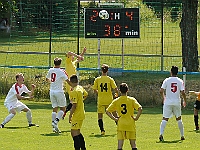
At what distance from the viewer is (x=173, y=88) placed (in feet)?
54.5

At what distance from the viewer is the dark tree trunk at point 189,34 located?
93.8 feet

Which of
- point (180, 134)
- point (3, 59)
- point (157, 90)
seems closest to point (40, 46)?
point (3, 59)

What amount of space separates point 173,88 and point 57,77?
3241 mm

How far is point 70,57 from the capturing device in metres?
20.5

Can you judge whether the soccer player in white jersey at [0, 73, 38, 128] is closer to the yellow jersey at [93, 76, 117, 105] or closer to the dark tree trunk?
the yellow jersey at [93, 76, 117, 105]

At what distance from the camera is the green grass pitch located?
52.1 ft

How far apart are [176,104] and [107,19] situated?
10605 millimetres

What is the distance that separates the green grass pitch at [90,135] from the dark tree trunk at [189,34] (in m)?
6.47

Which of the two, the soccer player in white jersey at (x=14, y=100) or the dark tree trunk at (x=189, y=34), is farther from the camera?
the dark tree trunk at (x=189, y=34)

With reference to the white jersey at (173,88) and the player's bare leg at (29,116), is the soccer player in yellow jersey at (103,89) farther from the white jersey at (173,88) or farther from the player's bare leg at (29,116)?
the player's bare leg at (29,116)

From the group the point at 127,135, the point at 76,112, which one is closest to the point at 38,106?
the point at 76,112

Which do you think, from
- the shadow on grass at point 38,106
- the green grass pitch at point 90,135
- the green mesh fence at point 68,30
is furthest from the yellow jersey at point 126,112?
the green mesh fence at point 68,30

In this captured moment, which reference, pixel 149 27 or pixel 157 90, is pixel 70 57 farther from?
pixel 149 27

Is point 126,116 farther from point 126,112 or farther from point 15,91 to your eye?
point 15,91
